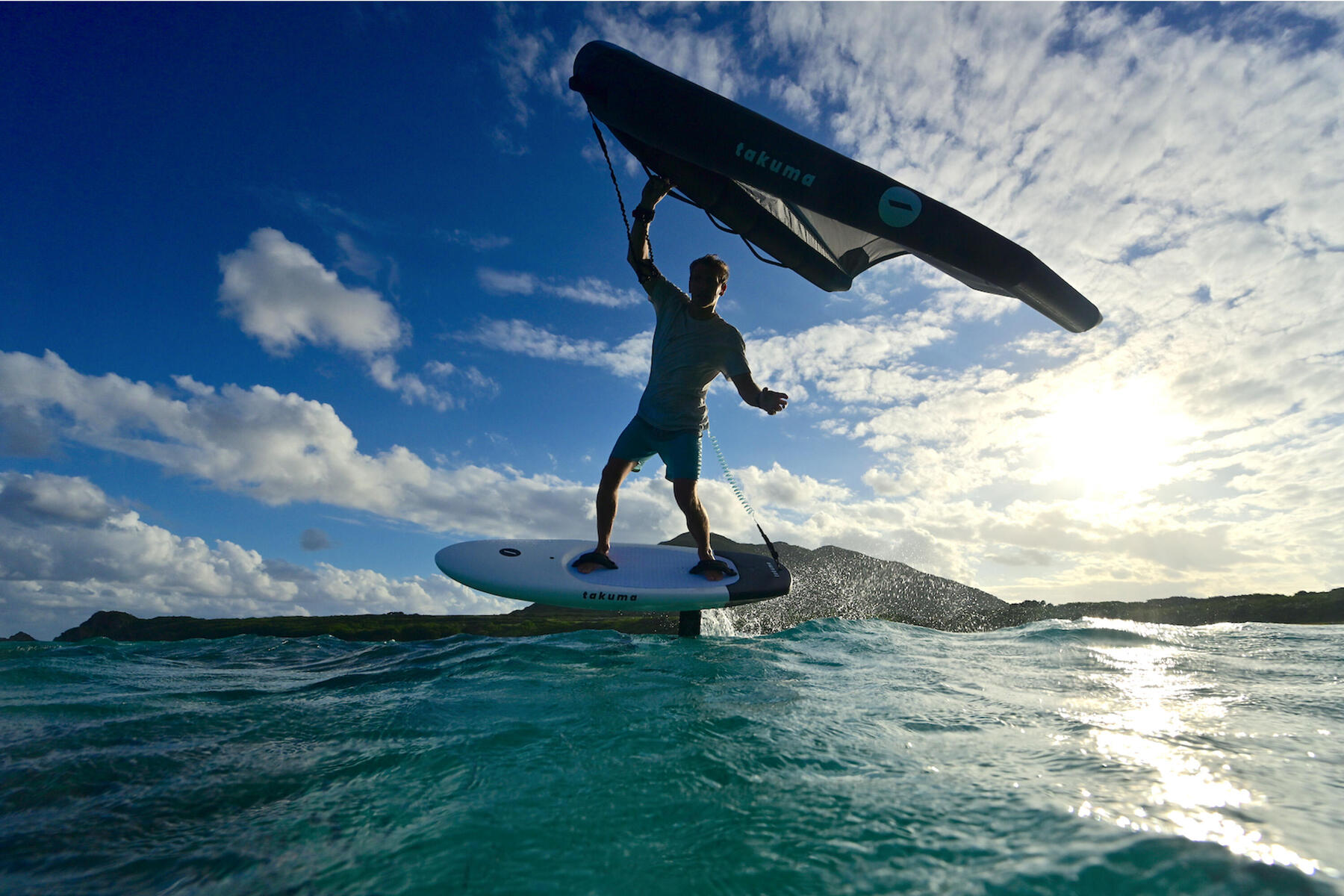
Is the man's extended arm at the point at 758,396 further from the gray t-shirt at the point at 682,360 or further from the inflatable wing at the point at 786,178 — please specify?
the inflatable wing at the point at 786,178

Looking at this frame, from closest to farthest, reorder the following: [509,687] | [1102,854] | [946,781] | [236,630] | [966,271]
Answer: [1102,854] < [946,781] < [509,687] < [966,271] < [236,630]

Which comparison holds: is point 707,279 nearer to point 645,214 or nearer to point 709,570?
point 645,214

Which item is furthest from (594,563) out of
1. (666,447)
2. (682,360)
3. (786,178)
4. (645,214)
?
(786,178)

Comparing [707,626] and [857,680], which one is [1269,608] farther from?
[857,680]

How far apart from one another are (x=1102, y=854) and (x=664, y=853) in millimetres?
1020

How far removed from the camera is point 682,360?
4941 mm

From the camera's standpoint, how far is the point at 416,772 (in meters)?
2.08

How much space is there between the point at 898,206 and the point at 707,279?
62.0 inches

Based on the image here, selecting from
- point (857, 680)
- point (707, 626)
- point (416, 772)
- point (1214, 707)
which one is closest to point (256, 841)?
point (416, 772)

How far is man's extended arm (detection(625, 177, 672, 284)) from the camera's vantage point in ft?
16.3

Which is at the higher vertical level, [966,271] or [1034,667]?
[966,271]

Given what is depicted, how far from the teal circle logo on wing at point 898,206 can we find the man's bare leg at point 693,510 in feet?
8.54

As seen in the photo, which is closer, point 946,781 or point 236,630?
point 946,781

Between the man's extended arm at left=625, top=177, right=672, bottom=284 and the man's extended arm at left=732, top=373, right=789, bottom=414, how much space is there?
52.5 inches
